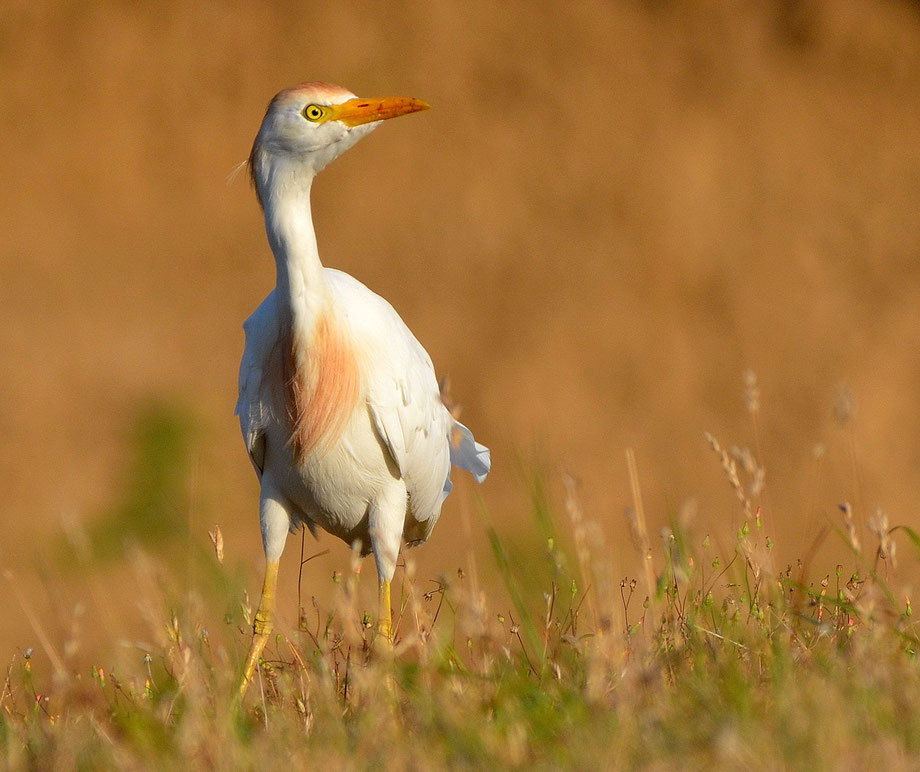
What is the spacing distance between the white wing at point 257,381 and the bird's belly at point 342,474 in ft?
0.22

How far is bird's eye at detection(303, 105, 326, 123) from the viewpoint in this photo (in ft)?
9.34

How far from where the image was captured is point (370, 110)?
2.86 metres

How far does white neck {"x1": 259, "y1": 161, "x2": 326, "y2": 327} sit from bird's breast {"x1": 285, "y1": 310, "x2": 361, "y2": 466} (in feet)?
0.39

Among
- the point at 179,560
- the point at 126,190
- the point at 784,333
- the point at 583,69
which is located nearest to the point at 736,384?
the point at 784,333

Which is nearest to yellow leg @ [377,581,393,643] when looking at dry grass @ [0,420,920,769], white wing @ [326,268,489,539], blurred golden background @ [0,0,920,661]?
dry grass @ [0,420,920,769]

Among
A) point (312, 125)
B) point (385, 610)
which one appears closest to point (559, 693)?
point (385, 610)

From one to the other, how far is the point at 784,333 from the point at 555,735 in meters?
5.82

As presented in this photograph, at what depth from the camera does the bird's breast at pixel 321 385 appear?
9.92 ft

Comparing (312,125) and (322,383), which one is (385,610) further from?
(312,125)

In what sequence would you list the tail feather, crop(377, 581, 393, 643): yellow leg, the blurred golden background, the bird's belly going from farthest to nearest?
the blurred golden background < the tail feather < the bird's belly < crop(377, 581, 393, 643): yellow leg

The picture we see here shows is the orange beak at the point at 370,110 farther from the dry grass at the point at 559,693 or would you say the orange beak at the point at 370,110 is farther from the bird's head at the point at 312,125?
the dry grass at the point at 559,693

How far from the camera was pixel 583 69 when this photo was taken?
7547 mm

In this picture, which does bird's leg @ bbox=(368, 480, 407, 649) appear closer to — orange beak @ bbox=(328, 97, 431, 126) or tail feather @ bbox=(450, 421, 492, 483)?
tail feather @ bbox=(450, 421, 492, 483)

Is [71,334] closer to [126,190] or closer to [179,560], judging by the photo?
[126,190]
